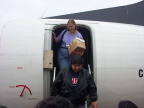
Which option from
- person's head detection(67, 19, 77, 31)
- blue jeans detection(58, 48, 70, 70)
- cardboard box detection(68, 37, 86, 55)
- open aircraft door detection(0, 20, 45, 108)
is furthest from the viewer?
blue jeans detection(58, 48, 70, 70)

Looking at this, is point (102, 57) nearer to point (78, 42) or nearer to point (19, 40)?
point (78, 42)

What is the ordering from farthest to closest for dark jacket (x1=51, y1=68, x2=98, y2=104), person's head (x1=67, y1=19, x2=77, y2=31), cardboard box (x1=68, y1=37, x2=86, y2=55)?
person's head (x1=67, y1=19, x2=77, y2=31) → cardboard box (x1=68, y1=37, x2=86, y2=55) → dark jacket (x1=51, y1=68, x2=98, y2=104)

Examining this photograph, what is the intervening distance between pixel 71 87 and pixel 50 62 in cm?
120

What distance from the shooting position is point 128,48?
5.25 metres

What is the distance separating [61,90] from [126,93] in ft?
6.81

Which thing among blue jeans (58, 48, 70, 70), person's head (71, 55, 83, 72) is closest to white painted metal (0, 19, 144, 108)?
blue jeans (58, 48, 70, 70)

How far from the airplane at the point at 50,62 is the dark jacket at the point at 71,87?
737 millimetres

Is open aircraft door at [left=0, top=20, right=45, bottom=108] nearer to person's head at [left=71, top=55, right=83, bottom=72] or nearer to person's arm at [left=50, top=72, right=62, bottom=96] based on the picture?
person's arm at [left=50, top=72, right=62, bottom=96]

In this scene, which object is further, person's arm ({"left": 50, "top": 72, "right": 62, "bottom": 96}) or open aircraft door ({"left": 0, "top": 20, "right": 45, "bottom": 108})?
open aircraft door ({"left": 0, "top": 20, "right": 45, "bottom": 108})

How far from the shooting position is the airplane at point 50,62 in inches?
180

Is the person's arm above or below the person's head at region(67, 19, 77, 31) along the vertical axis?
below

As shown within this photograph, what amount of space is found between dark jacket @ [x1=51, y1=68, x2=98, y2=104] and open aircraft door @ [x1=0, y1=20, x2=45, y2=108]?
0.88 m

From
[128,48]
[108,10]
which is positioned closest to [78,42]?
[128,48]

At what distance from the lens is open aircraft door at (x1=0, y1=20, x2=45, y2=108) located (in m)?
4.55
